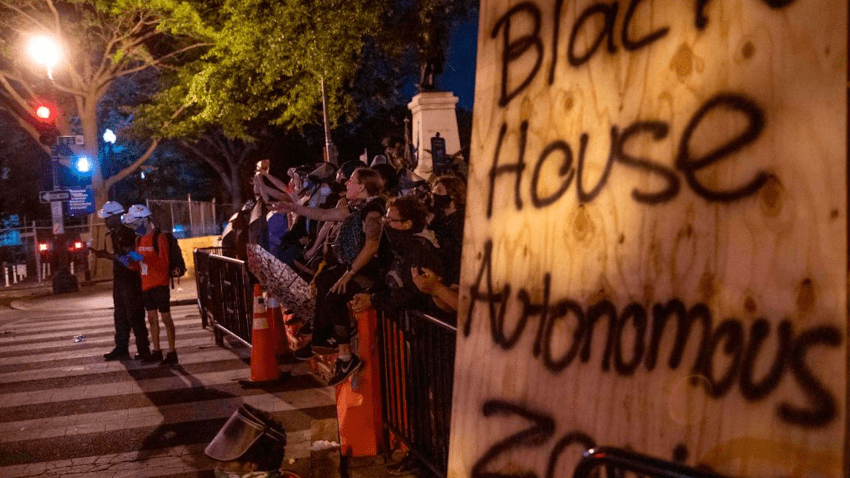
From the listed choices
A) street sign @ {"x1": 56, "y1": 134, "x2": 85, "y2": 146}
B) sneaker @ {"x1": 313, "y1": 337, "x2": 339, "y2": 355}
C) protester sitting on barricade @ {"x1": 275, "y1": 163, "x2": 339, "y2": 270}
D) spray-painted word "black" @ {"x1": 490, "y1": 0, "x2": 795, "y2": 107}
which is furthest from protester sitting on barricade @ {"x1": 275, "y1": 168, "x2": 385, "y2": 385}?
street sign @ {"x1": 56, "y1": 134, "x2": 85, "y2": 146}

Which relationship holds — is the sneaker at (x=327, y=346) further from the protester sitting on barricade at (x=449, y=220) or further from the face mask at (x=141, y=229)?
the face mask at (x=141, y=229)

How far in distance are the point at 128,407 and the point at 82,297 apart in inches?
494

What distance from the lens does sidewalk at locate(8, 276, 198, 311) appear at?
16.4 metres

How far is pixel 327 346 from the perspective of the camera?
19.1 feet

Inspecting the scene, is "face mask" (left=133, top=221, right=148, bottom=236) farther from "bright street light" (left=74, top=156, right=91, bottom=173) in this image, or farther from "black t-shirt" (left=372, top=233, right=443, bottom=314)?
"bright street light" (left=74, top=156, right=91, bottom=173)

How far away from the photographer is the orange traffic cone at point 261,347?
25.0 feet

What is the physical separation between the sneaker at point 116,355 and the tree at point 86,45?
13288mm

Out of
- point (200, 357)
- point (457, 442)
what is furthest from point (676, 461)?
point (200, 357)

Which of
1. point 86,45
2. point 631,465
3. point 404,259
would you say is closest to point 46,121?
point 86,45

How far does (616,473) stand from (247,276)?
7.43 m

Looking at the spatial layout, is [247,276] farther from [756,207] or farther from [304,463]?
[756,207]

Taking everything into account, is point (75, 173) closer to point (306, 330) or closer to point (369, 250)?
point (306, 330)

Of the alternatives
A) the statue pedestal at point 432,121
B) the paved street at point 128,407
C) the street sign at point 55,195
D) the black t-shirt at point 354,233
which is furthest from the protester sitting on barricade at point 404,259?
the street sign at point 55,195

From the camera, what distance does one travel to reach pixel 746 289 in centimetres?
159
